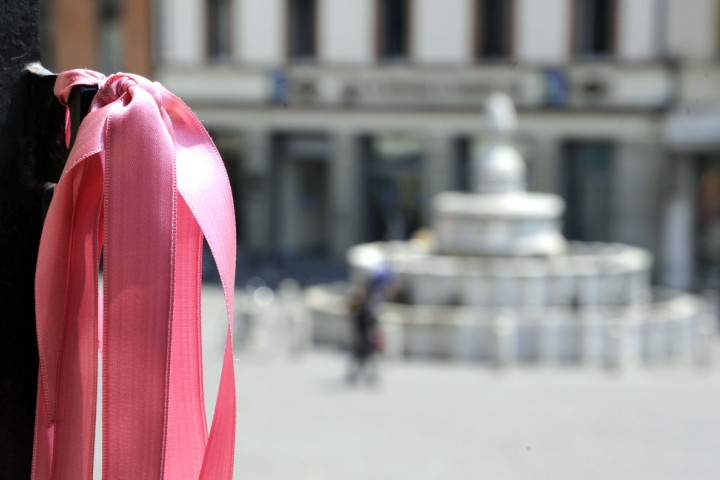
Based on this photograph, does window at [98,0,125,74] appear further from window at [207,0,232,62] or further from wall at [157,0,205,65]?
window at [207,0,232,62]

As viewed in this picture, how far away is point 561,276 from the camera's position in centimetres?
1883

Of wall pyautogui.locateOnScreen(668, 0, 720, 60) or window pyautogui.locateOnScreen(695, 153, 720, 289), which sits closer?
wall pyautogui.locateOnScreen(668, 0, 720, 60)

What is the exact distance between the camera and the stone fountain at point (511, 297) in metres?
17.5

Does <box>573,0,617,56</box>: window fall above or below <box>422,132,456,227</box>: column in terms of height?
above

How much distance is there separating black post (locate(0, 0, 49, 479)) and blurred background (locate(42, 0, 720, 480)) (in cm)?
1500

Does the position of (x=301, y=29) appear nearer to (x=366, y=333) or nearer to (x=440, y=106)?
(x=440, y=106)

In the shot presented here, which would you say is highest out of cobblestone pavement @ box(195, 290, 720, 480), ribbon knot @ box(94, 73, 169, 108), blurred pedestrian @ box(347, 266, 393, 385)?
ribbon knot @ box(94, 73, 169, 108)

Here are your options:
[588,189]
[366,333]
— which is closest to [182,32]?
[588,189]

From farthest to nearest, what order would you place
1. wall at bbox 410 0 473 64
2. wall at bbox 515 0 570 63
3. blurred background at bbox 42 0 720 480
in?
wall at bbox 410 0 473 64 → wall at bbox 515 0 570 63 → blurred background at bbox 42 0 720 480

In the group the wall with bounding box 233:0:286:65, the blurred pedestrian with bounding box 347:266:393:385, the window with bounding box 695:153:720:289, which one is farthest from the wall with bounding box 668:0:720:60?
the blurred pedestrian with bounding box 347:266:393:385

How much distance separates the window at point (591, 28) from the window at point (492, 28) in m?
1.84

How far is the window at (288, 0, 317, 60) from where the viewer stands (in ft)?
111

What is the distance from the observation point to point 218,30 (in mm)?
35188

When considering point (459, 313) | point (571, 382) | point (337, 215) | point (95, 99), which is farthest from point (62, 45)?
point (95, 99)
